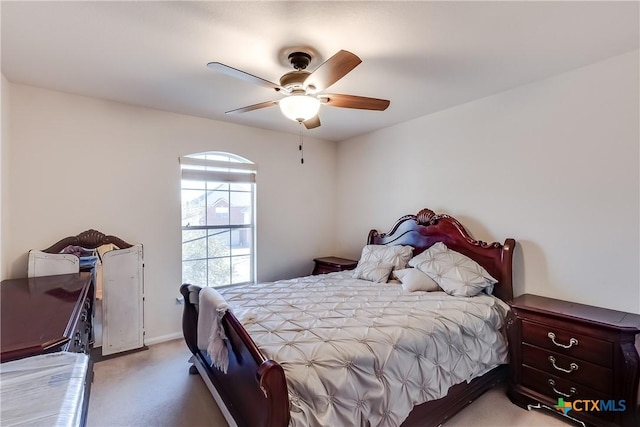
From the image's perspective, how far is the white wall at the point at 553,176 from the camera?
222cm

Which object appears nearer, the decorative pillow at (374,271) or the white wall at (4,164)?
the white wall at (4,164)

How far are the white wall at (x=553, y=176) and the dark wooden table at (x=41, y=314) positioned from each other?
3296mm

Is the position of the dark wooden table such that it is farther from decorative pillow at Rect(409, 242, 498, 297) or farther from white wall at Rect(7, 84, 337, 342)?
decorative pillow at Rect(409, 242, 498, 297)

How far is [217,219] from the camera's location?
3.87m

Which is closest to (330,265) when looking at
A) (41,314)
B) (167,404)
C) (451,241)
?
(451,241)

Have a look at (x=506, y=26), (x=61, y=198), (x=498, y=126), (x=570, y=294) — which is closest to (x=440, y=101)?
(x=498, y=126)

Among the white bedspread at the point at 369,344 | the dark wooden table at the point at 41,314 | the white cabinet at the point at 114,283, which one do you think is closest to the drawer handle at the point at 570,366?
the white bedspread at the point at 369,344

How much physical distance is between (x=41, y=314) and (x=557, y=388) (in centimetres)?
330

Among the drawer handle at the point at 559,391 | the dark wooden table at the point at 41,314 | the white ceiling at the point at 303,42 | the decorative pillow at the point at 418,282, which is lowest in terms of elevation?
the drawer handle at the point at 559,391

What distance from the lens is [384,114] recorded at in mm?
3494

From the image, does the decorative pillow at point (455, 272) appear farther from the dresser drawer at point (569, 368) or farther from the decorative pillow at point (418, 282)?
the dresser drawer at point (569, 368)

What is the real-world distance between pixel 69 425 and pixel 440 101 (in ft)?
11.3

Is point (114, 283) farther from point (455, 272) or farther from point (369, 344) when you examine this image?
point (455, 272)

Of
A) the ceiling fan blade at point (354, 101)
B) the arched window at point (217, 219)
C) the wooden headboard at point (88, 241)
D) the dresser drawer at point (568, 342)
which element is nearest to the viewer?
the dresser drawer at point (568, 342)
